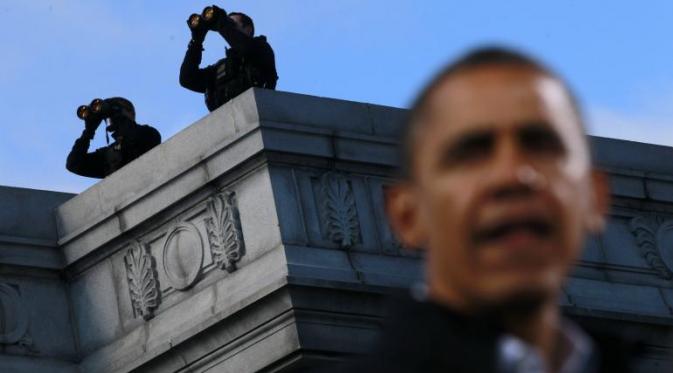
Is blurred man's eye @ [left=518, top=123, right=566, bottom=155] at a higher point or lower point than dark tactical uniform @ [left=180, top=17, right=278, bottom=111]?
lower

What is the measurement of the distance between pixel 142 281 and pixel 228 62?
7.65 ft

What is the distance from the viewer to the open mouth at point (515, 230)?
2.66 meters

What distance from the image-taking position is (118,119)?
23625mm

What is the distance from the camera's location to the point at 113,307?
22344 millimetres

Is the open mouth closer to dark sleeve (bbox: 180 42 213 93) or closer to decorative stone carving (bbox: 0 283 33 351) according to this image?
decorative stone carving (bbox: 0 283 33 351)

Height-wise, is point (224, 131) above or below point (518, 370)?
above

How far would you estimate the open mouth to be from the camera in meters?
2.66

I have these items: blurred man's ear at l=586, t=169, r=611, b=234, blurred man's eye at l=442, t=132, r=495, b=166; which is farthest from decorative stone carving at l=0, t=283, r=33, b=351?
blurred man's eye at l=442, t=132, r=495, b=166

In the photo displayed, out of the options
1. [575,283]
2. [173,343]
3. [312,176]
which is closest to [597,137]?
[575,283]

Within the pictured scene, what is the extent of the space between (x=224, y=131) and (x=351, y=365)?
18.6 meters

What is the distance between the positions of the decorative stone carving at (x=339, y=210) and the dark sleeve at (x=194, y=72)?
82.9 inches

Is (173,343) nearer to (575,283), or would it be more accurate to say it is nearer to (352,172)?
(352,172)

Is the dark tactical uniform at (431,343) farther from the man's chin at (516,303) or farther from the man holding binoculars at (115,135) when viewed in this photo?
the man holding binoculars at (115,135)

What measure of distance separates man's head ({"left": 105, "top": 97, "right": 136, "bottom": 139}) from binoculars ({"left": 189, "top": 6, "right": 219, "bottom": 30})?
5.33 feet
